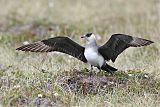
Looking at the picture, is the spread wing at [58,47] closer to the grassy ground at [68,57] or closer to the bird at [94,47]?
the bird at [94,47]

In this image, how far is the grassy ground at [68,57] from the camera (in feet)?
22.7

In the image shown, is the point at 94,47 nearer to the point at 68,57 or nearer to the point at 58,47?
the point at 58,47

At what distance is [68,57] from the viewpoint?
9.80 metres

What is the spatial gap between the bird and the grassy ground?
251 millimetres

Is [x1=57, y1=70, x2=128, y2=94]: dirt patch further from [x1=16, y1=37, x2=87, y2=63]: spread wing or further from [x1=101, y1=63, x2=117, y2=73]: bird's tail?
[x1=16, y1=37, x2=87, y2=63]: spread wing

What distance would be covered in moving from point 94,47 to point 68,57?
2.20 meters

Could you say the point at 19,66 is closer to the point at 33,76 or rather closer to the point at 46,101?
the point at 33,76

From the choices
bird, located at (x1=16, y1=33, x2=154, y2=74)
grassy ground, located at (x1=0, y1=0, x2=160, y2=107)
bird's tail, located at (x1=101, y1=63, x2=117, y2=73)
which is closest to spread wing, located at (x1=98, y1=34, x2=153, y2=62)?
bird, located at (x1=16, y1=33, x2=154, y2=74)

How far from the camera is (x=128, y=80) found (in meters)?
7.62

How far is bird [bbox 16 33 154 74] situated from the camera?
766cm

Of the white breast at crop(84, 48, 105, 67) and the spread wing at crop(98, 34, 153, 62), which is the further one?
the spread wing at crop(98, 34, 153, 62)

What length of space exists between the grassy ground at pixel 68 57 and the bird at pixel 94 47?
0.82ft

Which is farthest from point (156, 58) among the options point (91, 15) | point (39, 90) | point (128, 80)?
point (91, 15)

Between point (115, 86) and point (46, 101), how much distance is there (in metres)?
1.06
